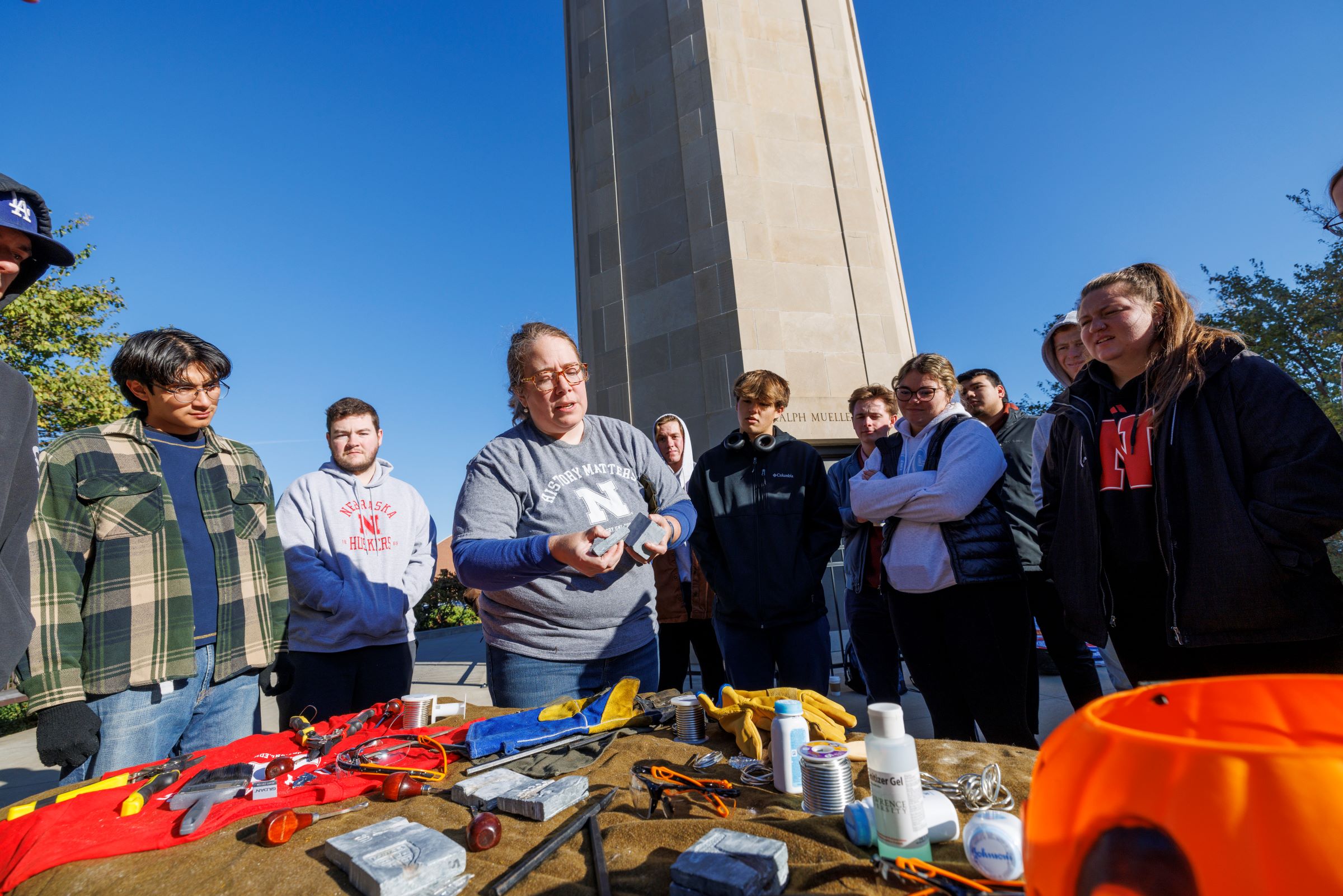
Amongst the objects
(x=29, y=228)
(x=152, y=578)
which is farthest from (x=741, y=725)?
(x=29, y=228)

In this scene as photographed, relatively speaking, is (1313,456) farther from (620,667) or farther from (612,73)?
(612,73)

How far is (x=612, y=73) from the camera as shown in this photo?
8508 mm

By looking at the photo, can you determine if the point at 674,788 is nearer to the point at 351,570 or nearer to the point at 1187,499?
the point at 1187,499

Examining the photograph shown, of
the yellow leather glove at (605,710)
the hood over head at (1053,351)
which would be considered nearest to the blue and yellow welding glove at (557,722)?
the yellow leather glove at (605,710)

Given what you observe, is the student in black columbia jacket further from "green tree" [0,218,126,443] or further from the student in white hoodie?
"green tree" [0,218,126,443]

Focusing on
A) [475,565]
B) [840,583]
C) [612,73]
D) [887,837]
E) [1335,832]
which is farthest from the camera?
[612,73]

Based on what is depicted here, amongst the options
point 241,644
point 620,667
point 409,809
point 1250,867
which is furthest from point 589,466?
point 1250,867

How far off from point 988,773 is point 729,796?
1.61ft

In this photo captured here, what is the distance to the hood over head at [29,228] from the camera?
5.02 feet

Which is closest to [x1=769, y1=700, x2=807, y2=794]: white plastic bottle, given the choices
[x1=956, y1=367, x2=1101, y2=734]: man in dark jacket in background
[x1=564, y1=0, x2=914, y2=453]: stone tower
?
[x1=956, y1=367, x2=1101, y2=734]: man in dark jacket in background

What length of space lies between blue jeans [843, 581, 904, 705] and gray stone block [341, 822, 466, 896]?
2.98 metres

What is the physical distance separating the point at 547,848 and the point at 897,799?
58cm

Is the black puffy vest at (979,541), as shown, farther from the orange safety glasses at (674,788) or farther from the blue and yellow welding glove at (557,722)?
the orange safety glasses at (674,788)

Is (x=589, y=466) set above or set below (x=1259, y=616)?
above
